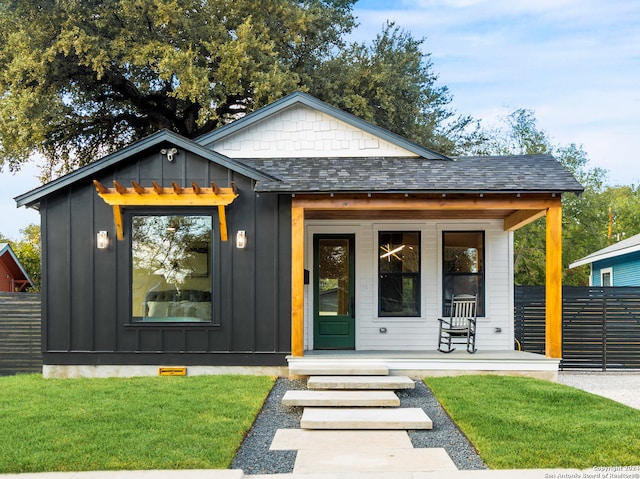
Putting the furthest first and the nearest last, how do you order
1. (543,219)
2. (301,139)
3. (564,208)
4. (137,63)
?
(564,208)
(543,219)
(137,63)
(301,139)

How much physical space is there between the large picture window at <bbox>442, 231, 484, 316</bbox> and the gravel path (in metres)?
2.83

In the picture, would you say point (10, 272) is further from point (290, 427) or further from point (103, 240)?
point (290, 427)

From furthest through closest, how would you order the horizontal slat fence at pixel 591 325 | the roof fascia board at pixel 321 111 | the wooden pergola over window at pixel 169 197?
1. the horizontal slat fence at pixel 591 325
2. the roof fascia board at pixel 321 111
3. the wooden pergola over window at pixel 169 197

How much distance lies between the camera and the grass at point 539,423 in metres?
4.75

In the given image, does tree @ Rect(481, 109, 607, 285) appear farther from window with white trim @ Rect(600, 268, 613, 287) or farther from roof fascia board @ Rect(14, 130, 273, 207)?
roof fascia board @ Rect(14, 130, 273, 207)

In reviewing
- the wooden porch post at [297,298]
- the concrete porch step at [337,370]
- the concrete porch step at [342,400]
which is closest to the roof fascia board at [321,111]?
the wooden porch post at [297,298]

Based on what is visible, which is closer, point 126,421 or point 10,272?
point 126,421

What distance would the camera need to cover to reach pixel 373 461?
16.0 ft

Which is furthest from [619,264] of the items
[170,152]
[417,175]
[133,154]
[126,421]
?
[126,421]

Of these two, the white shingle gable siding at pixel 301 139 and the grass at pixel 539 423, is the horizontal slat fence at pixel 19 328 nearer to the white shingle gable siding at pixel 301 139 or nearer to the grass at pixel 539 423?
the white shingle gable siding at pixel 301 139

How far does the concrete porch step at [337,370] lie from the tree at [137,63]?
34.0ft

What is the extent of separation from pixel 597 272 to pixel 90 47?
17.3 m

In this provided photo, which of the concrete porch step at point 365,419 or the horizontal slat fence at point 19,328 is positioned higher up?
the horizontal slat fence at point 19,328

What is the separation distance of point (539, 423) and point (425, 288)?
14.4 ft
